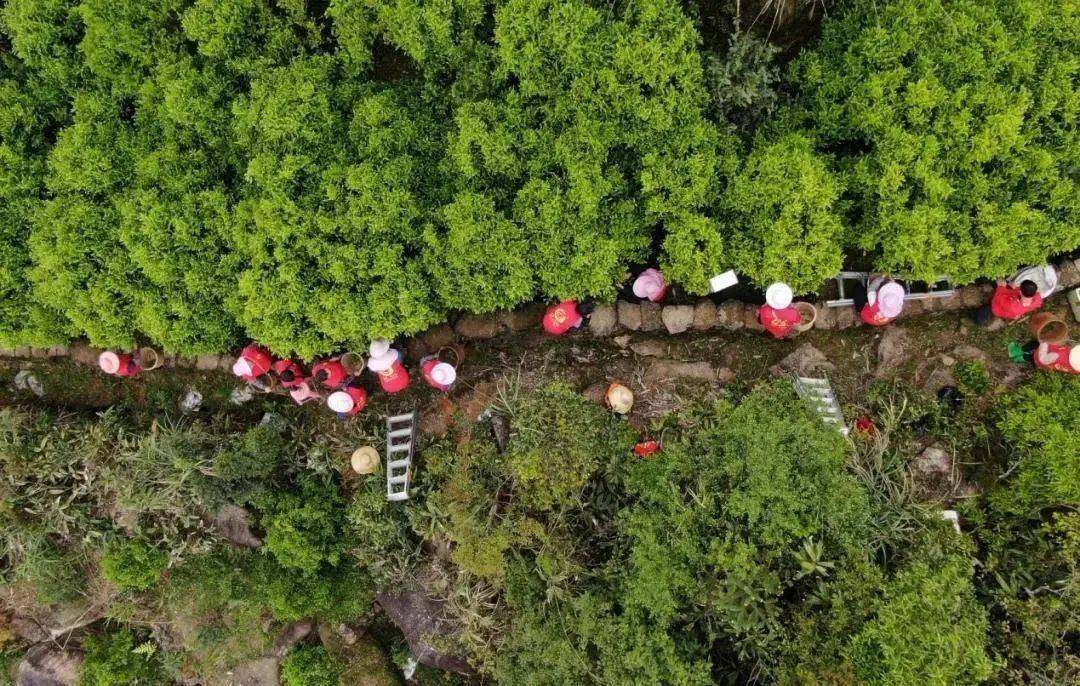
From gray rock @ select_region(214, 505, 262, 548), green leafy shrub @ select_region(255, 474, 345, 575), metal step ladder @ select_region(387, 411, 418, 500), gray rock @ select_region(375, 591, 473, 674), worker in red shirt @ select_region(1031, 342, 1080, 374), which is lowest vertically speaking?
gray rock @ select_region(375, 591, 473, 674)

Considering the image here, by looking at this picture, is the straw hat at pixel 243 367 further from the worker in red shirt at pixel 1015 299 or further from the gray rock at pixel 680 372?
the worker in red shirt at pixel 1015 299

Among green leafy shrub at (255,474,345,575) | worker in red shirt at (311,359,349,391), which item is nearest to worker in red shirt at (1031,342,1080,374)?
worker in red shirt at (311,359,349,391)

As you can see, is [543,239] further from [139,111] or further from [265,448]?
[139,111]

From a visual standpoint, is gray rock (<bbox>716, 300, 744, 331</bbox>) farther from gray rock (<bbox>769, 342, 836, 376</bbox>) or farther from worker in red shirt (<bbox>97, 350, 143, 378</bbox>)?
worker in red shirt (<bbox>97, 350, 143, 378</bbox>)

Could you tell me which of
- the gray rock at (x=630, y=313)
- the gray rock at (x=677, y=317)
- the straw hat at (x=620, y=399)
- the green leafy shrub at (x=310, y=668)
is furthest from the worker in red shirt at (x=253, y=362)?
the gray rock at (x=677, y=317)

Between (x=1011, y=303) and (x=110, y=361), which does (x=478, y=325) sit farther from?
(x=1011, y=303)

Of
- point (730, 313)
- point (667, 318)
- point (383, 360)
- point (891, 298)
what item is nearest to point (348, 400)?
point (383, 360)
